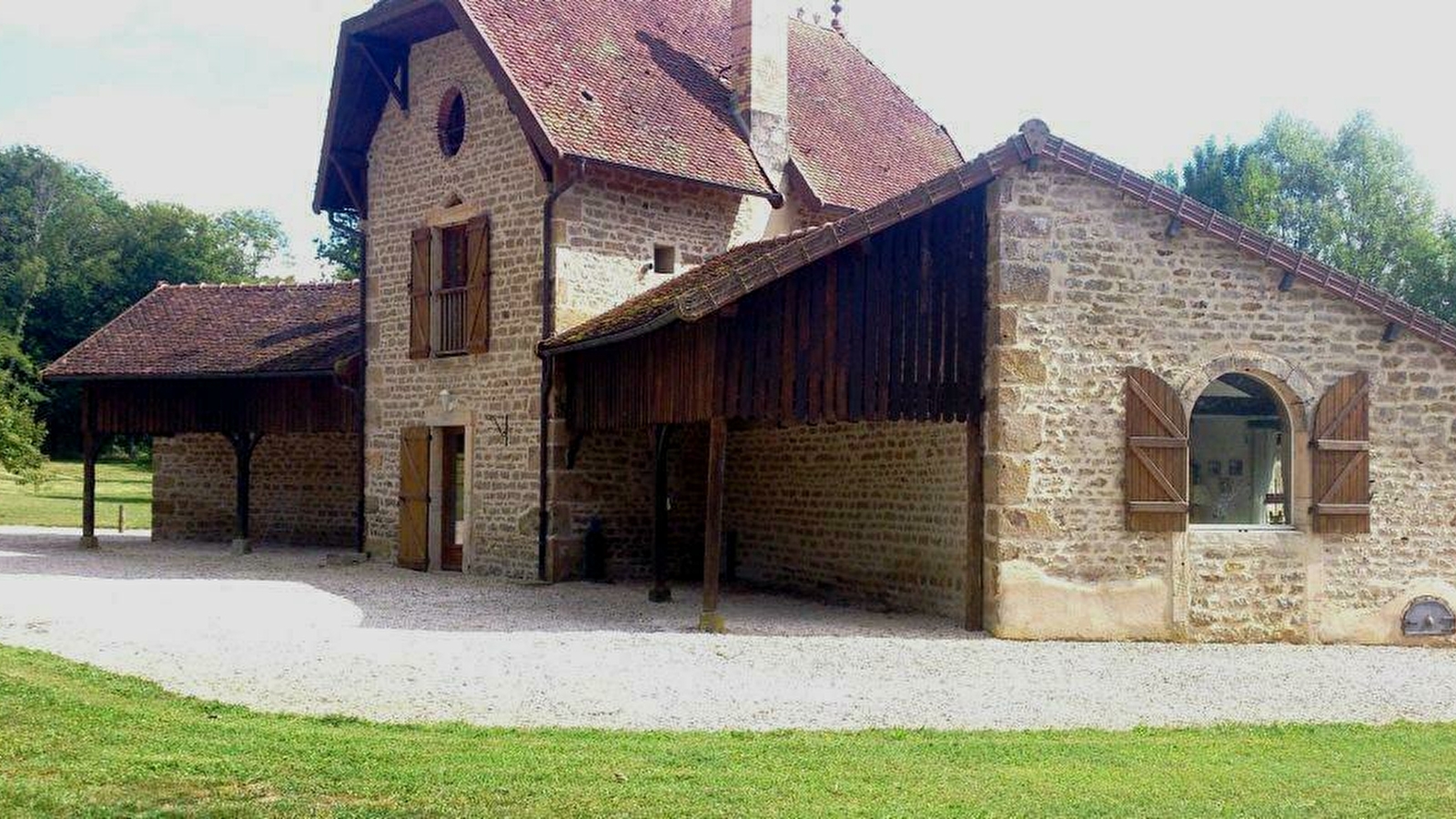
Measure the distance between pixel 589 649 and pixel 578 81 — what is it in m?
7.74

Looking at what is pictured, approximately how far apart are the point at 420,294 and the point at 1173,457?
369 inches

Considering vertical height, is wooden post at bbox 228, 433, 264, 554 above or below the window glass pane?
below

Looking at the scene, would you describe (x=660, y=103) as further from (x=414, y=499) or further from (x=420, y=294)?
(x=414, y=499)

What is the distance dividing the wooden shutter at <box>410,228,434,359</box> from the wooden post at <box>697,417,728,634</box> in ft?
20.2

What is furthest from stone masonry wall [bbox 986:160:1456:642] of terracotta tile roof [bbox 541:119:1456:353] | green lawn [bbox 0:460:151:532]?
green lawn [bbox 0:460:151:532]

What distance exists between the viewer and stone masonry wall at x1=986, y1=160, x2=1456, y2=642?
1099 centimetres

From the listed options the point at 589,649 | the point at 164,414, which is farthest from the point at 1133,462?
the point at 164,414

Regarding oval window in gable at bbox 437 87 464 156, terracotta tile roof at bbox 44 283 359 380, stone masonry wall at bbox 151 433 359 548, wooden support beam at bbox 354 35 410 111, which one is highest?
wooden support beam at bbox 354 35 410 111

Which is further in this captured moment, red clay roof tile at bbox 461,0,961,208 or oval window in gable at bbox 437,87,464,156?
oval window in gable at bbox 437,87,464,156

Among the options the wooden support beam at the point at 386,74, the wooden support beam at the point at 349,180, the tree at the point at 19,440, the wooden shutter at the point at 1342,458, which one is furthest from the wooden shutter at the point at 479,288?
the tree at the point at 19,440

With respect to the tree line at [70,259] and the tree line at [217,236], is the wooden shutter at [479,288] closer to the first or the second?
the tree line at [217,236]

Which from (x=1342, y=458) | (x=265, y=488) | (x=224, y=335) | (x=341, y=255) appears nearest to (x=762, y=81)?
(x=1342, y=458)

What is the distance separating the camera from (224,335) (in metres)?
20.1

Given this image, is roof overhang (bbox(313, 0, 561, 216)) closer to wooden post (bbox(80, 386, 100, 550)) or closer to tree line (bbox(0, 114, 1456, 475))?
tree line (bbox(0, 114, 1456, 475))
